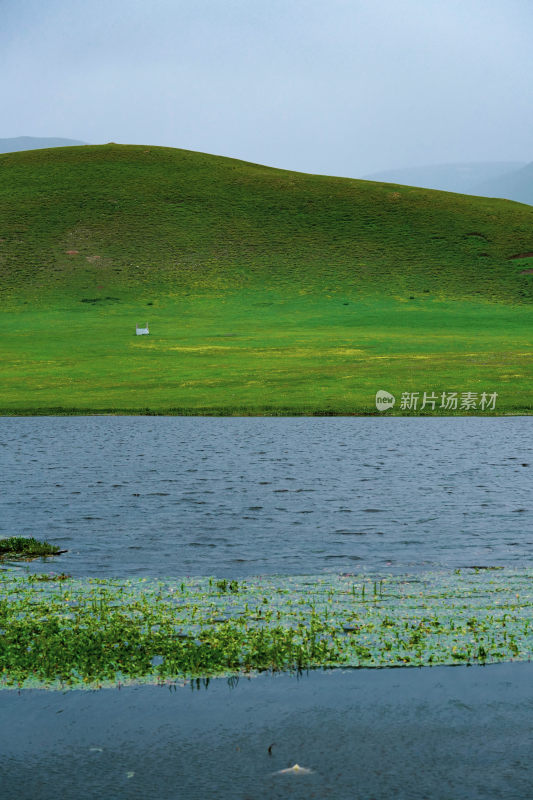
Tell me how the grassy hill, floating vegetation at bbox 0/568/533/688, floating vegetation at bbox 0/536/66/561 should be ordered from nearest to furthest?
floating vegetation at bbox 0/568/533/688 → floating vegetation at bbox 0/536/66/561 → the grassy hill

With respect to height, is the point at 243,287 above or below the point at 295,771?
above

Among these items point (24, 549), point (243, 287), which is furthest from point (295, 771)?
point (243, 287)

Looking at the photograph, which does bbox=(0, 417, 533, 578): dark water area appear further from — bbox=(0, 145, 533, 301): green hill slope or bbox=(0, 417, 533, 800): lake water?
bbox=(0, 145, 533, 301): green hill slope

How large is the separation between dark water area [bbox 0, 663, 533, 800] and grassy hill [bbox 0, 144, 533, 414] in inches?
1556

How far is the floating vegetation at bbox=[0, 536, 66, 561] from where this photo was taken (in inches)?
667

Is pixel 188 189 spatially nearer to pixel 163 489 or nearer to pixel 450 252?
pixel 450 252

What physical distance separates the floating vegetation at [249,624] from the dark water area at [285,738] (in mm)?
457

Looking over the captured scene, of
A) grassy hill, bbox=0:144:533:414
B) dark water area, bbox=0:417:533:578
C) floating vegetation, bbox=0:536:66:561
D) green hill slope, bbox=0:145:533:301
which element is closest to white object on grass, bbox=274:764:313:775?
dark water area, bbox=0:417:533:578

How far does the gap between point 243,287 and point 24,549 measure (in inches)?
4318

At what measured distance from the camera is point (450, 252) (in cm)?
13988

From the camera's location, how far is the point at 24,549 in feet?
56.5

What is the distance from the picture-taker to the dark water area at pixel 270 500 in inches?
661

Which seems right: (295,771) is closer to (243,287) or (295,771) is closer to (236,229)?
(243,287)

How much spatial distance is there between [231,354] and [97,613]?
63692 millimetres
